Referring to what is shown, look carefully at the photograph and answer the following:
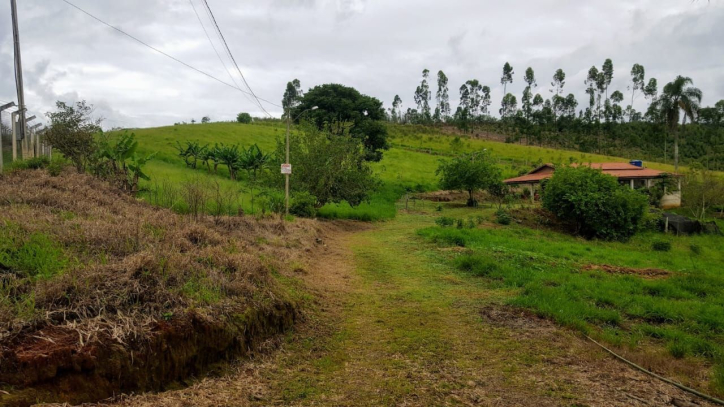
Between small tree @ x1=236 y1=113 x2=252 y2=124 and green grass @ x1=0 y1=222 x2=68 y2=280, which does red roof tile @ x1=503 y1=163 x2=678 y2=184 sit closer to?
green grass @ x1=0 y1=222 x2=68 y2=280

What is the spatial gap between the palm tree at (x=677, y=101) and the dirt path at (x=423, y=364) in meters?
59.5

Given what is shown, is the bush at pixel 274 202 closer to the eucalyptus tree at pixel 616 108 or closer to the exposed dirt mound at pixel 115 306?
the exposed dirt mound at pixel 115 306

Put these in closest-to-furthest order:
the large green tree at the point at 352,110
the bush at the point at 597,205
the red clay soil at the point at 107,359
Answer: the red clay soil at the point at 107,359
the bush at the point at 597,205
the large green tree at the point at 352,110

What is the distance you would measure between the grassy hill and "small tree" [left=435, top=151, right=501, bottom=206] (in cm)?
561

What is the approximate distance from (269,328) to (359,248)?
9.41 meters

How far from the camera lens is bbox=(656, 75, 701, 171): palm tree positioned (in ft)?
173

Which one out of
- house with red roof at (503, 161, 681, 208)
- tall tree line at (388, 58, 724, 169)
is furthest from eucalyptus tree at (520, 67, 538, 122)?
house with red roof at (503, 161, 681, 208)

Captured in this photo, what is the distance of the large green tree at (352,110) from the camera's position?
1555 inches

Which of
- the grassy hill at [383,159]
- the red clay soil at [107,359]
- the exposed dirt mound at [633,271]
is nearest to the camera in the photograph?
the red clay soil at [107,359]

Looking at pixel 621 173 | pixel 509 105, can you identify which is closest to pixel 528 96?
pixel 509 105

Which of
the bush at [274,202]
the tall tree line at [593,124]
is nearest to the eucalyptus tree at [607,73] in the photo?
the tall tree line at [593,124]

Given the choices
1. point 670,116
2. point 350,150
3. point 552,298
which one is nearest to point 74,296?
point 552,298

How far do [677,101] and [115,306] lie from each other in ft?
222

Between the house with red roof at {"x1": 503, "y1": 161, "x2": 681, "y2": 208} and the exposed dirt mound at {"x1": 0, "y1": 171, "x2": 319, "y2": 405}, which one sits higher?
the house with red roof at {"x1": 503, "y1": 161, "x2": 681, "y2": 208}
